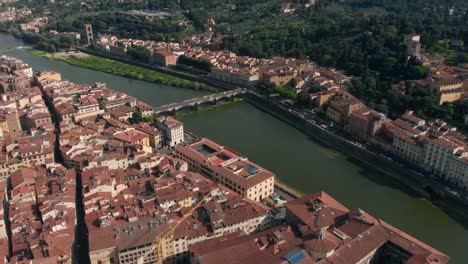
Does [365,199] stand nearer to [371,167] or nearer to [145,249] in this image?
[371,167]

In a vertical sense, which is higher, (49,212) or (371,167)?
(49,212)

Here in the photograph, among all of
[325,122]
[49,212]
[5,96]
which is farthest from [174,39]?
[49,212]

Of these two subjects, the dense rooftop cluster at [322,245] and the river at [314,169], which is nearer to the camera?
the dense rooftop cluster at [322,245]

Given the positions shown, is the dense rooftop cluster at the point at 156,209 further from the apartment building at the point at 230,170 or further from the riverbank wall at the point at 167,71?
the riverbank wall at the point at 167,71

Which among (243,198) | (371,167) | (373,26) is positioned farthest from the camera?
(373,26)

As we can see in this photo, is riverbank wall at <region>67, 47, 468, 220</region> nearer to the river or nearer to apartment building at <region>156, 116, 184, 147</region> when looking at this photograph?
the river

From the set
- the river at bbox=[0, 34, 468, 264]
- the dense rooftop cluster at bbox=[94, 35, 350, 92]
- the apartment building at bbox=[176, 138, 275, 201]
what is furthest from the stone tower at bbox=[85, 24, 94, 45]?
the apartment building at bbox=[176, 138, 275, 201]

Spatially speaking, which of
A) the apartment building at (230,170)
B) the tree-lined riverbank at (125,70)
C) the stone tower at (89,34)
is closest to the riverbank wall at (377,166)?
the apartment building at (230,170)

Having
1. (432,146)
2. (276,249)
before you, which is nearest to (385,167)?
(432,146)
